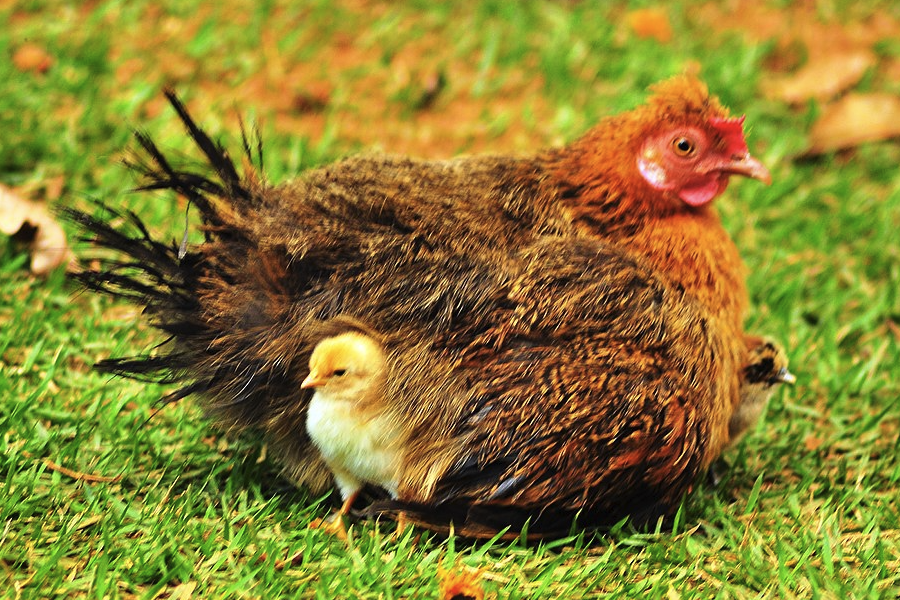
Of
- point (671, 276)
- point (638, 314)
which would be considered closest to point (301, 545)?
point (638, 314)

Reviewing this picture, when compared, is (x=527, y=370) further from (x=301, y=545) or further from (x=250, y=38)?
(x=250, y=38)

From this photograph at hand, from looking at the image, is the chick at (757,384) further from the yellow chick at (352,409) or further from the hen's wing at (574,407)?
the yellow chick at (352,409)

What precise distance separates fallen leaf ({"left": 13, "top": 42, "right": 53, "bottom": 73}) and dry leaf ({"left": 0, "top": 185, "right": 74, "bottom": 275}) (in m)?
1.07

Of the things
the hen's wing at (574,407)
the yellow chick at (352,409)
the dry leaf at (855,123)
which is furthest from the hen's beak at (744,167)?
the dry leaf at (855,123)

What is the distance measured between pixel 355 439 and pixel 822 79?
13.5 ft

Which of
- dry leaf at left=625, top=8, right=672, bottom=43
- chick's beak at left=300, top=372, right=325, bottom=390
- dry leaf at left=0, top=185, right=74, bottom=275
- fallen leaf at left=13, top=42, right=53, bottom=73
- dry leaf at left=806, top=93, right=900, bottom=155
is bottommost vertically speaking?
chick's beak at left=300, top=372, right=325, bottom=390

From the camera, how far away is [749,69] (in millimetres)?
5867

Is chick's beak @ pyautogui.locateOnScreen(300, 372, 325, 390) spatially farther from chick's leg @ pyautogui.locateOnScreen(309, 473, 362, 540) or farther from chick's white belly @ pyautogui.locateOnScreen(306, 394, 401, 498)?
chick's leg @ pyautogui.locateOnScreen(309, 473, 362, 540)

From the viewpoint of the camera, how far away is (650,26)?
616 cm

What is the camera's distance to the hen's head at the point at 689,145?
3.53 metres

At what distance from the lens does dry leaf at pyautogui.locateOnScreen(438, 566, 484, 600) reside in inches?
114

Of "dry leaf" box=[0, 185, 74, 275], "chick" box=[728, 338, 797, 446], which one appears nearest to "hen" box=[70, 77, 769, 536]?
"chick" box=[728, 338, 797, 446]

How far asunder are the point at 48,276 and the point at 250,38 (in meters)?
2.03

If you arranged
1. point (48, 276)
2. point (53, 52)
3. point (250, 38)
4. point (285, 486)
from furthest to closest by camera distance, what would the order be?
1. point (250, 38)
2. point (53, 52)
3. point (48, 276)
4. point (285, 486)
